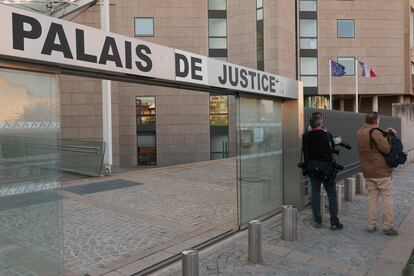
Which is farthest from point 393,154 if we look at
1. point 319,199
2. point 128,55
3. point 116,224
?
point 116,224

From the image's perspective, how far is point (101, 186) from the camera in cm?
1126

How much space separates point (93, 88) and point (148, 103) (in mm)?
10050

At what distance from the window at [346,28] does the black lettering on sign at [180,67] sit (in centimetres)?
3408

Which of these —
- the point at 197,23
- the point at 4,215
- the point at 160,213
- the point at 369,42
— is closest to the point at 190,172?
the point at 160,213

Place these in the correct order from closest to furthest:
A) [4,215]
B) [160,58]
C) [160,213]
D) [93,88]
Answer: [4,215] < [160,58] < [160,213] < [93,88]

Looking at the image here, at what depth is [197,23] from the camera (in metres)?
29.0

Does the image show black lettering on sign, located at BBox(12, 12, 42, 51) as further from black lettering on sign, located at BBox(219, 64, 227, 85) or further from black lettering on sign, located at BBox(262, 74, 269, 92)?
black lettering on sign, located at BBox(262, 74, 269, 92)

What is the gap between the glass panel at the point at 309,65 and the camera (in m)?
36.1

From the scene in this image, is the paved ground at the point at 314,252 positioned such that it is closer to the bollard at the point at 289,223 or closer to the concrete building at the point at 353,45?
the bollard at the point at 289,223

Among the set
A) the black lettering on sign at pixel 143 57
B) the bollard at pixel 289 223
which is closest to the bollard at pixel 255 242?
the bollard at pixel 289 223

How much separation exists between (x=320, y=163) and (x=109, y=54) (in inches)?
154

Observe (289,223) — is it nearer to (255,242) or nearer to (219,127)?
(255,242)

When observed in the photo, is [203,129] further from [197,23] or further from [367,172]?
[367,172]

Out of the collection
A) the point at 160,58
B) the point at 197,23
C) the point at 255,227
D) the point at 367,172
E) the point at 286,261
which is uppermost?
the point at 197,23
